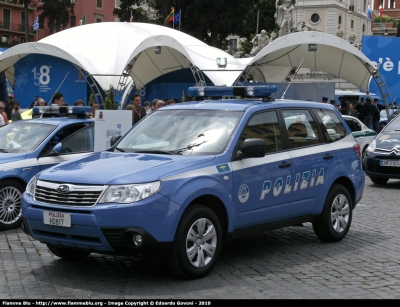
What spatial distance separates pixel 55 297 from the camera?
19.9 feet

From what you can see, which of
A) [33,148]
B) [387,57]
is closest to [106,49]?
[387,57]

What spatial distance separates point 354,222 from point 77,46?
22.1 meters

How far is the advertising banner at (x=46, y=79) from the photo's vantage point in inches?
1176

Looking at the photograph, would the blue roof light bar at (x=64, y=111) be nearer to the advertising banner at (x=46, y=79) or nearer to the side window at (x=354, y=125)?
the side window at (x=354, y=125)

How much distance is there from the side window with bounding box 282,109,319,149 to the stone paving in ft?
4.20

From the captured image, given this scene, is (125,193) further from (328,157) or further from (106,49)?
(106,49)

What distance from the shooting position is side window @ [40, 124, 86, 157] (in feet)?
33.8

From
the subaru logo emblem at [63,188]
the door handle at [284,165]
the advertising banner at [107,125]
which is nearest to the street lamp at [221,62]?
the advertising banner at [107,125]

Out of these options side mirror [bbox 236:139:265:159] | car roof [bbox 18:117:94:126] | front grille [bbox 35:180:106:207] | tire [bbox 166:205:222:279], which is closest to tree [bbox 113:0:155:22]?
car roof [bbox 18:117:94:126]

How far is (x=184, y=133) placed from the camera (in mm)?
7574

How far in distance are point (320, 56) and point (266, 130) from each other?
2296 centimetres

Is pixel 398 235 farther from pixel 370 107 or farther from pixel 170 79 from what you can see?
pixel 170 79

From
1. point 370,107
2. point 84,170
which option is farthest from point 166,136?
point 370,107

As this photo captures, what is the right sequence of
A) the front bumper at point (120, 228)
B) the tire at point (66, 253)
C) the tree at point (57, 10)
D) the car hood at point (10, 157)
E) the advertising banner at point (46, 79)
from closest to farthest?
the front bumper at point (120, 228)
the tire at point (66, 253)
the car hood at point (10, 157)
the advertising banner at point (46, 79)
the tree at point (57, 10)
